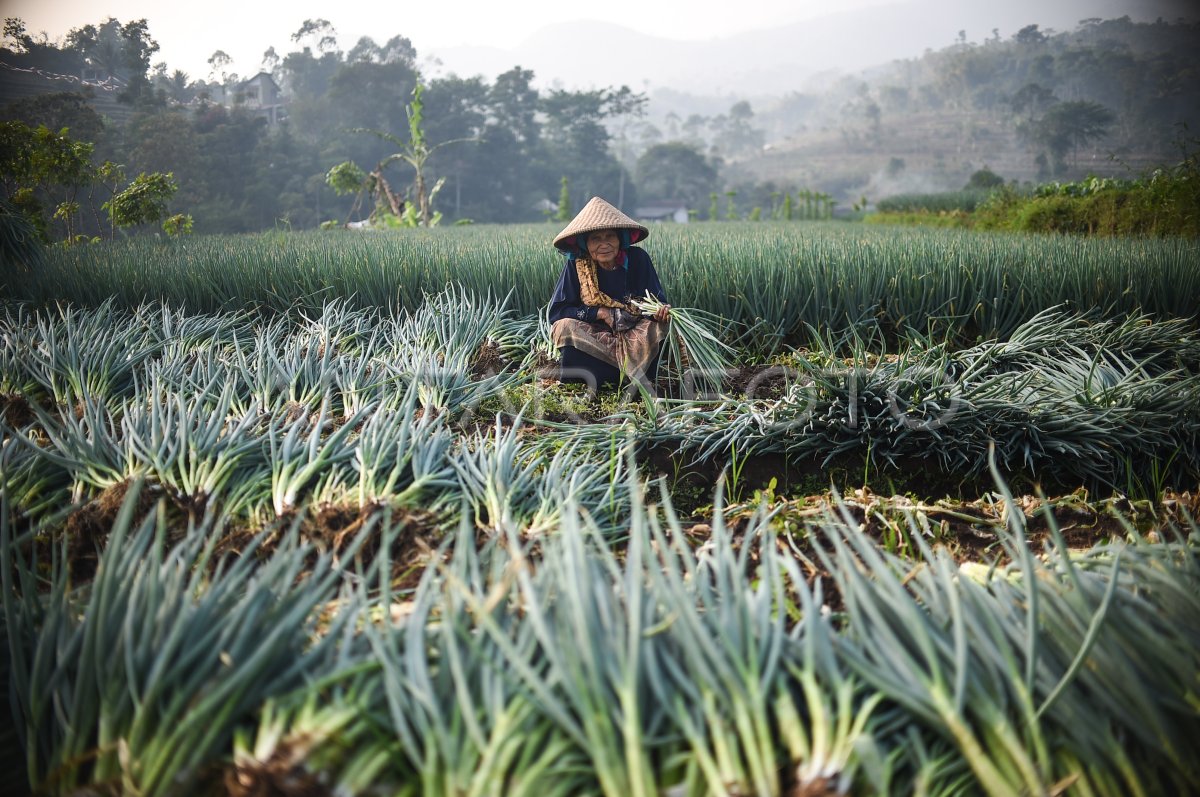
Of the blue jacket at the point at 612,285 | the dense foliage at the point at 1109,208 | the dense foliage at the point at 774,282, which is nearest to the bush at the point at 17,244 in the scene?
the dense foliage at the point at 774,282

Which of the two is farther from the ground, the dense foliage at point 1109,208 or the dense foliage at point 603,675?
the dense foliage at point 1109,208

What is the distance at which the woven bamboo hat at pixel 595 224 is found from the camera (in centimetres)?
322

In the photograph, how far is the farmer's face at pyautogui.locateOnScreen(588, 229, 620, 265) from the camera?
336 centimetres

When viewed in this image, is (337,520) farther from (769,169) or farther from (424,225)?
(769,169)

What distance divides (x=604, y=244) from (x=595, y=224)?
160 millimetres

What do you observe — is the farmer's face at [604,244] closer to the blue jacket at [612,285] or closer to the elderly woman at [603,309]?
the elderly woman at [603,309]

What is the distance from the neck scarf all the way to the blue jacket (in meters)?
0.03

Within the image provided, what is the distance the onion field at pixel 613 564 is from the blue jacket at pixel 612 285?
0.28 m

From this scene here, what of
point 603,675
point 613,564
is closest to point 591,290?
point 613,564

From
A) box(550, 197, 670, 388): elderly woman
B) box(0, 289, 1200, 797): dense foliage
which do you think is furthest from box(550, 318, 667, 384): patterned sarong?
box(0, 289, 1200, 797): dense foliage

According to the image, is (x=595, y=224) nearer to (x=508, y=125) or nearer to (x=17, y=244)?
(x=17, y=244)

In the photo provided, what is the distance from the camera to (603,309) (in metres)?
3.40

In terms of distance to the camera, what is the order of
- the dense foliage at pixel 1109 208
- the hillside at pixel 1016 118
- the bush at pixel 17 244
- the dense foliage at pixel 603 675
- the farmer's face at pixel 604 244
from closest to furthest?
the dense foliage at pixel 603 675 < the farmer's face at pixel 604 244 < the bush at pixel 17 244 < the dense foliage at pixel 1109 208 < the hillside at pixel 1016 118

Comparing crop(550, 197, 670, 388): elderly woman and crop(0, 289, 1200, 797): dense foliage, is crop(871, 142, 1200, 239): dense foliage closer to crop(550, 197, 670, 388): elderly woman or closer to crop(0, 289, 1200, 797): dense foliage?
crop(550, 197, 670, 388): elderly woman
